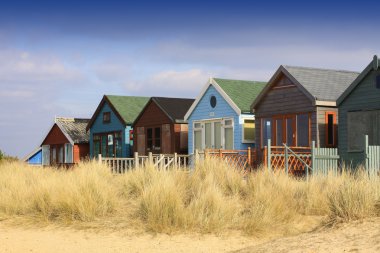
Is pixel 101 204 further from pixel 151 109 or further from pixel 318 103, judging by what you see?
pixel 151 109

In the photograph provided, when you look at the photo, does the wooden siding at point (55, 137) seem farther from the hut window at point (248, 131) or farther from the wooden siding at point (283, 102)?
the wooden siding at point (283, 102)

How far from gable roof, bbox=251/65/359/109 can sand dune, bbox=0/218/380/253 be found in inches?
497

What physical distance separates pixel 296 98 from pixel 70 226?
525 inches

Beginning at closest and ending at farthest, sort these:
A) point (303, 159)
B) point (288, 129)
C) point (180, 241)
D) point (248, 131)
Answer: point (180, 241)
point (303, 159)
point (288, 129)
point (248, 131)

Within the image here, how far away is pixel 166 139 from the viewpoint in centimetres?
3167

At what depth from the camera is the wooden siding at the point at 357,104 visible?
69.1ft

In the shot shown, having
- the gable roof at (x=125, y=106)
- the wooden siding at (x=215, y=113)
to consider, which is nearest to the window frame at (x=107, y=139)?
the gable roof at (x=125, y=106)

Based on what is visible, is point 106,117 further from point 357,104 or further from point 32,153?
point 357,104

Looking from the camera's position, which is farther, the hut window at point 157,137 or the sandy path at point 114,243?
the hut window at point 157,137

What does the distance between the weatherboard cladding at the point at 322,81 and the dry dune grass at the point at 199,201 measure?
788cm

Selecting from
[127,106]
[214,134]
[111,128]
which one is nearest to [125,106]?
[127,106]

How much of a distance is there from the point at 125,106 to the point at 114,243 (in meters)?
25.6

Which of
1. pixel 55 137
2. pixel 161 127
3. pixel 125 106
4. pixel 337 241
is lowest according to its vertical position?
pixel 337 241

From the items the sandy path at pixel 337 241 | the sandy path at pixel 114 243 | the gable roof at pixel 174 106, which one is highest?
the gable roof at pixel 174 106
